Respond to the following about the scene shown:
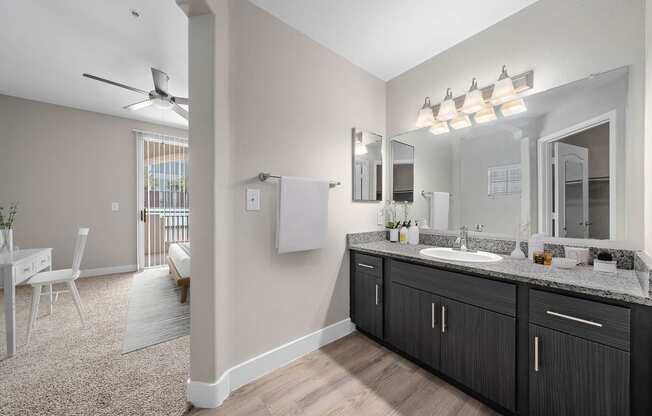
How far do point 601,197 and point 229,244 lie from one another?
2.15m

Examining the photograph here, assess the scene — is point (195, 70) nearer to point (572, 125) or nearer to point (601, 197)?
point (572, 125)

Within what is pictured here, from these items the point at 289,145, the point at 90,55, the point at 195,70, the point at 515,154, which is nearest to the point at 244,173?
the point at 289,145

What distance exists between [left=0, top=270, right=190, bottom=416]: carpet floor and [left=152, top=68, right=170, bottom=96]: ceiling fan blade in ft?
7.88

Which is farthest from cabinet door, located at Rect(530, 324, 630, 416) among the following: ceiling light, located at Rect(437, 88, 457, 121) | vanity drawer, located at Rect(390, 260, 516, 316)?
ceiling light, located at Rect(437, 88, 457, 121)

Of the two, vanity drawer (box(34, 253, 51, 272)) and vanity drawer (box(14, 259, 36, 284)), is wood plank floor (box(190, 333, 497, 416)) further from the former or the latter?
vanity drawer (box(34, 253, 51, 272))

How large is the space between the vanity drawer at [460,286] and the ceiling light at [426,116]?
1.23 m

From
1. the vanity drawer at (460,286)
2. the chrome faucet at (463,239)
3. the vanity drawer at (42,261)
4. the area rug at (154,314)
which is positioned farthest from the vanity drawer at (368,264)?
the vanity drawer at (42,261)

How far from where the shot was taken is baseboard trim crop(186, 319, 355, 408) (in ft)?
4.34

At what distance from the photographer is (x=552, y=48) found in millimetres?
1488

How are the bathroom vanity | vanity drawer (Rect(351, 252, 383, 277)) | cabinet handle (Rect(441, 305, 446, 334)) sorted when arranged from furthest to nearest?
vanity drawer (Rect(351, 252, 383, 277)) < cabinet handle (Rect(441, 305, 446, 334)) < the bathroom vanity

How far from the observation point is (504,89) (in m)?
1.61

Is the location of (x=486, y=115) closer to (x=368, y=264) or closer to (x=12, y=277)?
(x=368, y=264)

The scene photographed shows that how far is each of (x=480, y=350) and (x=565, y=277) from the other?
1.85 feet

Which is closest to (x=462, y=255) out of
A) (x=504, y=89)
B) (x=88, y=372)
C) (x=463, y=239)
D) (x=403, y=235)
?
(x=463, y=239)
